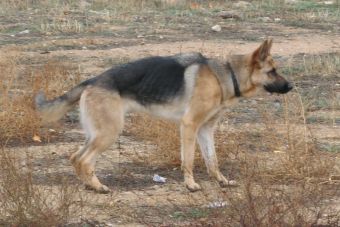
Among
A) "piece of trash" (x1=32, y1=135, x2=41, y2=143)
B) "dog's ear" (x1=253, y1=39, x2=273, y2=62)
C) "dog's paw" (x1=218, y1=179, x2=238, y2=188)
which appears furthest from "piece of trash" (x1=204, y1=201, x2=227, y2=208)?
"piece of trash" (x1=32, y1=135, x2=41, y2=143)

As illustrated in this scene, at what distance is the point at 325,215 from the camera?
6.59 metres

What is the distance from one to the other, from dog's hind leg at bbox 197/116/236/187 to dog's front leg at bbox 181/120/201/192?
239 mm

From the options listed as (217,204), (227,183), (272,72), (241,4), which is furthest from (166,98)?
(241,4)

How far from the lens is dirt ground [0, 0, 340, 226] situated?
22.9 ft

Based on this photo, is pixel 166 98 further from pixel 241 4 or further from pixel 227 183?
pixel 241 4

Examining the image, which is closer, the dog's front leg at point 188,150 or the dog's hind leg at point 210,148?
the dog's front leg at point 188,150

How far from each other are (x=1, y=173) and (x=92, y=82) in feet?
5.02

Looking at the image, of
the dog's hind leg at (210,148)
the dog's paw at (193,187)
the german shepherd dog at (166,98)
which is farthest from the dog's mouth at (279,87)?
the dog's paw at (193,187)

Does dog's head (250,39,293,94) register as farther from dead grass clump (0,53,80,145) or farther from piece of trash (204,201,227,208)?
dead grass clump (0,53,80,145)

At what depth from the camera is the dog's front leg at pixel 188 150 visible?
7.69 metres

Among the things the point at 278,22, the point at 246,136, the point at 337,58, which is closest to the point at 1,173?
the point at 246,136

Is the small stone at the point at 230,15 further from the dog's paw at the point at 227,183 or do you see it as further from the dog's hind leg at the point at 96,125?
the dog's hind leg at the point at 96,125

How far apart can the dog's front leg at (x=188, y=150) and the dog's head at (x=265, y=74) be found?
818 mm

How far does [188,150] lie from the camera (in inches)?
306
